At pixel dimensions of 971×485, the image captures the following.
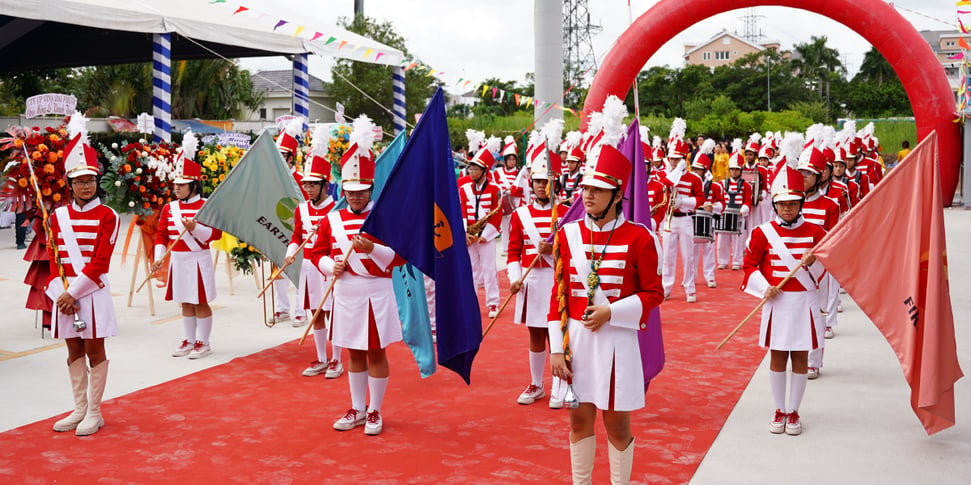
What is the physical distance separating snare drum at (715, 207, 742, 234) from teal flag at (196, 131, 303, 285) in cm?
739

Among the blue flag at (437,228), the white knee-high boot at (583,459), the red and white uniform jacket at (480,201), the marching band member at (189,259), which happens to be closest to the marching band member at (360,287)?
the blue flag at (437,228)

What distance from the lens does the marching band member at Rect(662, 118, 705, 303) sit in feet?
37.6

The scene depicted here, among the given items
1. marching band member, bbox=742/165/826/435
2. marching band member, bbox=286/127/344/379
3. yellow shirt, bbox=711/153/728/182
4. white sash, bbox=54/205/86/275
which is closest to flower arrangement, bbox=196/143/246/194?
marching band member, bbox=286/127/344/379

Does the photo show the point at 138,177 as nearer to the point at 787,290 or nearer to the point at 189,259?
the point at 189,259

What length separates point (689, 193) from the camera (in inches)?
454

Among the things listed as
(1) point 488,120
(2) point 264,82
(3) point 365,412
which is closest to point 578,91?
(1) point 488,120

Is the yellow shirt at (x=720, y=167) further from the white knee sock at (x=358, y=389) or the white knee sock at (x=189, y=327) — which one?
the white knee sock at (x=358, y=389)

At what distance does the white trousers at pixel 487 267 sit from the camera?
10.6 metres

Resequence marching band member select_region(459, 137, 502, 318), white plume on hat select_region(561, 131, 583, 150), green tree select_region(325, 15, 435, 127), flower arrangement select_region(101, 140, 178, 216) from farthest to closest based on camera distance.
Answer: green tree select_region(325, 15, 435, 127) < white plume on hat select_region(561, 131, 583, 150) < marching band member select_region(459, 137, 502, 318) < flower arrangement select_region(101, 140, 178, 216)

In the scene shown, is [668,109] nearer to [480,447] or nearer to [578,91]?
[578,91]

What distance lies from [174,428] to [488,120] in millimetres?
29054

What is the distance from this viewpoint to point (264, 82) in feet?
176

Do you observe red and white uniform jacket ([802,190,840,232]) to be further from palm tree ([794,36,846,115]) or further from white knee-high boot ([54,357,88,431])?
palm tree ([794,36,846,115])

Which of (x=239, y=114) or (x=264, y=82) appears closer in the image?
(x=239, y=114)
